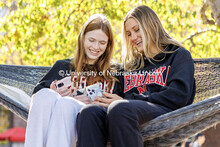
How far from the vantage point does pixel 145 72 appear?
2160mm

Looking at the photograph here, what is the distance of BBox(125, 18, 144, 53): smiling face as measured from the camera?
2.22 meters

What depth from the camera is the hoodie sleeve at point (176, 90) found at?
5.92 ft

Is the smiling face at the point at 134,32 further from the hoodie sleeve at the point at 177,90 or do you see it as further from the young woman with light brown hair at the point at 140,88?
the hoodie sleeve at the point at 177,90

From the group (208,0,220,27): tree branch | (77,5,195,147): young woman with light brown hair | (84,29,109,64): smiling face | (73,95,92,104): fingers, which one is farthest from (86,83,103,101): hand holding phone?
(208,0,220,27): tree branch

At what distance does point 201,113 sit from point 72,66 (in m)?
0.98

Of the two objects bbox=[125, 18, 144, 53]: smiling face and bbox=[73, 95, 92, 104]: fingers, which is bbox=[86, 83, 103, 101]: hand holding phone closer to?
bbox=[73, 95, 92, 104]: fingers

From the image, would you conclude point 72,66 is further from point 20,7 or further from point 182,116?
point 20,7

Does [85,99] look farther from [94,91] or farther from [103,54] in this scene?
[103,54]

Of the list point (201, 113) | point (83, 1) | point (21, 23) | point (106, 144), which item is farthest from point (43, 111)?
point (83, 1)

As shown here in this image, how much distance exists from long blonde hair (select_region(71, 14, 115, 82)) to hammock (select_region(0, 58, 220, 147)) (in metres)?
0.44

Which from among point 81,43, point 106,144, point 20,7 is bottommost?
point 106,144

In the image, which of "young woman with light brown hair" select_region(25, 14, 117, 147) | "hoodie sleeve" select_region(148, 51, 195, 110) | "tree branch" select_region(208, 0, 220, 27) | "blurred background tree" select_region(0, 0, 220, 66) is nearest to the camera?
"hoodie sleeve" select_region(148, 51, 195, 110)

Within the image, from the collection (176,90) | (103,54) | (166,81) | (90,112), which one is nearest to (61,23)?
(103,54)

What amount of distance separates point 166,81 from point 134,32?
0.46 metres
